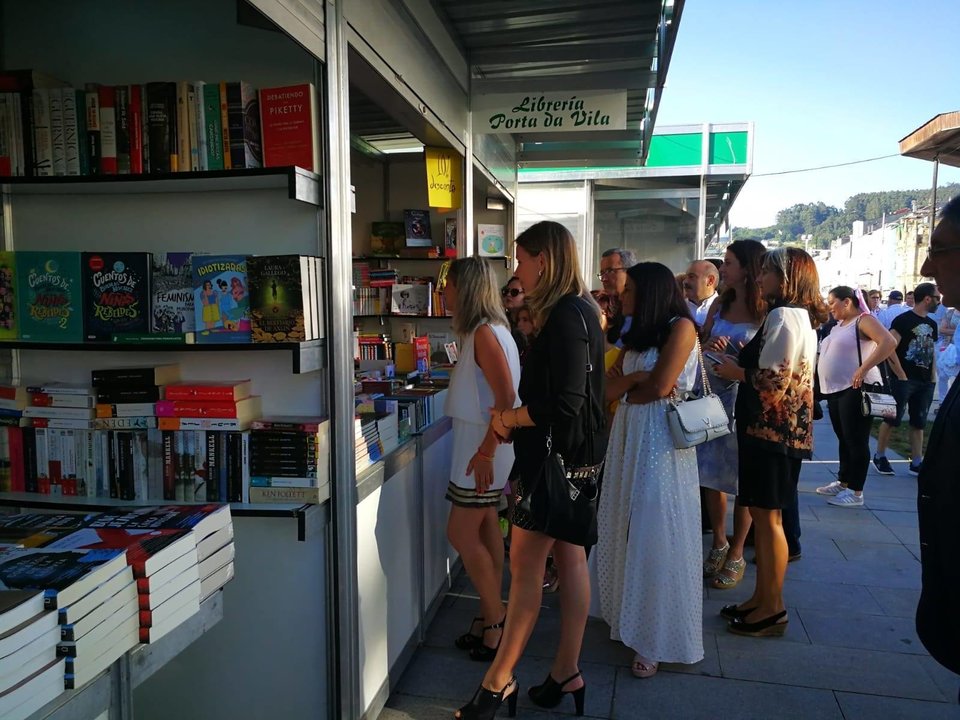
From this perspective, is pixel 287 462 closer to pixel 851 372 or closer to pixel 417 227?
pixel 417 227

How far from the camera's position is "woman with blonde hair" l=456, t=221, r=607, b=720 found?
2.24 meters

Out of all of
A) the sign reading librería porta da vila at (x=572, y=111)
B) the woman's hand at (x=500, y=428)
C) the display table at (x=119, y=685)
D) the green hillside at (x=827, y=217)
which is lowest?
the display table at (x=119, y=685)

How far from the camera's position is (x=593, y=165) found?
7.91 m

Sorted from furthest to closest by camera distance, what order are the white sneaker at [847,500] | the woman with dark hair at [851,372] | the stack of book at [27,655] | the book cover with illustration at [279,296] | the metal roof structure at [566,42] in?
the white sneaker at [847,500] < the woman with dark hair at [851,372] < the metal roof structure at [566,42] < the book cover with illustration at [279,296] < the stack of book at [27,655]

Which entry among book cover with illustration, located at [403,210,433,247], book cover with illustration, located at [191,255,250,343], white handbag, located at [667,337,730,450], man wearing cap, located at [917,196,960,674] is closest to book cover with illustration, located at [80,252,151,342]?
book cover with illustration, located at [191,255,250,343]

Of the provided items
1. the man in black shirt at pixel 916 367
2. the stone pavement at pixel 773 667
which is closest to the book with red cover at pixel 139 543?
the stone pavement at pixel 773 667

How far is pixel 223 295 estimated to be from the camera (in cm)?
219

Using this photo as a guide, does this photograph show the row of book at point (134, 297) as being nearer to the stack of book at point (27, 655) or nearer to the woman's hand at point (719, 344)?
the stack of book at point (27, 655)

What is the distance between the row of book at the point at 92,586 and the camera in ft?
3.58

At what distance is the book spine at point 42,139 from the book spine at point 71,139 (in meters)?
0.06

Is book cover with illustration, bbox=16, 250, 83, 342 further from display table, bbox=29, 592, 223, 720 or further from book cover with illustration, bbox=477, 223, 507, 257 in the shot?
book cover with illustration, bbox=477, 223, 507, 257

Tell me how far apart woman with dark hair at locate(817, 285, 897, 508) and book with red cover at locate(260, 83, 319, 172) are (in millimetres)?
4675

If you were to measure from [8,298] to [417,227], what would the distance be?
12.1 ft

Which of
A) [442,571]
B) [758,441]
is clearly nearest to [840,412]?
[758,441]
